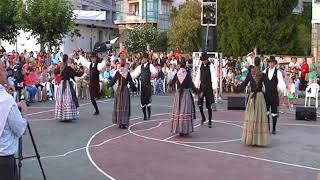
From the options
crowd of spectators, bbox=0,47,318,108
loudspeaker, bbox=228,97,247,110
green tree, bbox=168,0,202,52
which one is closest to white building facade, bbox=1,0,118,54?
green tree, bbox=168,0,202,52

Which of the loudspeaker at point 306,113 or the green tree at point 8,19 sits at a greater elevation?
the green tree at point 8,19

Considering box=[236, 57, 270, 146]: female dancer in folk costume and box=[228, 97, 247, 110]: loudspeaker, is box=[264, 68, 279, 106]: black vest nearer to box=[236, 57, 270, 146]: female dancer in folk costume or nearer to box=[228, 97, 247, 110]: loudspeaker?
box=[236, 57, 270, 146]: female dancer in folk costume

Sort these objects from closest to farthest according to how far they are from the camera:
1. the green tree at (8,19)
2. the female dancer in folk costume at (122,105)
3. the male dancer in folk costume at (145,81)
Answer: the female dancer in folk costume at (122,105) < the male dancer in folk costume at (145,81) < the green tree at (8,19)

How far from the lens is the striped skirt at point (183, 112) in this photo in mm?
13445

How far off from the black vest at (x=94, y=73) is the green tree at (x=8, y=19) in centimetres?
2046

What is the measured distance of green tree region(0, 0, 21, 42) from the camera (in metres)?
36.9

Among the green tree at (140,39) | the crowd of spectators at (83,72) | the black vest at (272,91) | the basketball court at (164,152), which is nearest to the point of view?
the basketball court at (164,152)

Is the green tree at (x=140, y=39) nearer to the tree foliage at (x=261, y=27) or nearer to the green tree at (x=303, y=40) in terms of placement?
the tree foliage at (x=261, y=27)

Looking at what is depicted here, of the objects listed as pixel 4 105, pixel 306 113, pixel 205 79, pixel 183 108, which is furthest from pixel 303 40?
pixel 4 105

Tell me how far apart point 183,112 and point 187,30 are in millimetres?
34597

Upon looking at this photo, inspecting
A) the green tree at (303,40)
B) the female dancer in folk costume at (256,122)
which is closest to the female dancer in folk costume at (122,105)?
the female dancer in folk costume at (256,122)

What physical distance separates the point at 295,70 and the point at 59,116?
557 inches

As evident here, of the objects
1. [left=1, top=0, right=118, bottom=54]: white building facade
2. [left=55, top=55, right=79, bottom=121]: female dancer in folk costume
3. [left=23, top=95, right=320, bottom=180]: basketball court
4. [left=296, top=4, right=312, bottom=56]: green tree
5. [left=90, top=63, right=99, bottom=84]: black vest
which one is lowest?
[left=23, top=95, right=320, bottom=180]: basketball court

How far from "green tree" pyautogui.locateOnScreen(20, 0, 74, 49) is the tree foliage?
10905 millimetres
